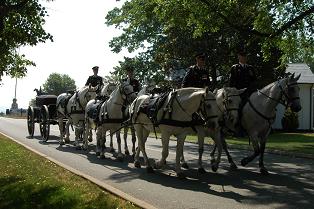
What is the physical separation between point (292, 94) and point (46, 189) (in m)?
6.15

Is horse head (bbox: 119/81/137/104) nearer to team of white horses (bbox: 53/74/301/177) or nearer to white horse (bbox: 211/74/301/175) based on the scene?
team of white horses (bbox: 53/74/301/177)

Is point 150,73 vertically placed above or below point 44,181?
above

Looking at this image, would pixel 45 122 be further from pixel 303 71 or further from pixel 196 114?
pixel 303 71

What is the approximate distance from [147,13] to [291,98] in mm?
12249

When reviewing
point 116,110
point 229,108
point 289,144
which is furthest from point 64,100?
point 289,144

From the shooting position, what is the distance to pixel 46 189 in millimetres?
9930

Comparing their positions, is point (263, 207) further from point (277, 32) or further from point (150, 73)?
point (150, 73)

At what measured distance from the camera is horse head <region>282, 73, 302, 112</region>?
11766 millimetres

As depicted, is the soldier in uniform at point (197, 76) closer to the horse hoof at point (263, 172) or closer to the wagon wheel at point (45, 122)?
the horse hoof at point (263, 172)

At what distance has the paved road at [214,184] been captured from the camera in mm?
8703

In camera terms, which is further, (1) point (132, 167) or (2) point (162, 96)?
(1) point (132, 167)

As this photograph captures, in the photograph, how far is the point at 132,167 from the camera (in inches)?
529

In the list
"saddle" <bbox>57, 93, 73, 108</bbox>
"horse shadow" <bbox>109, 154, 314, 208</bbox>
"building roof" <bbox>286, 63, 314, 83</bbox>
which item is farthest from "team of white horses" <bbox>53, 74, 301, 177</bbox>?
"building roof" <bbox>286, 63, 314, 83</bbox>

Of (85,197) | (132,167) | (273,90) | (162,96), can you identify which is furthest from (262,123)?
(85,197)
